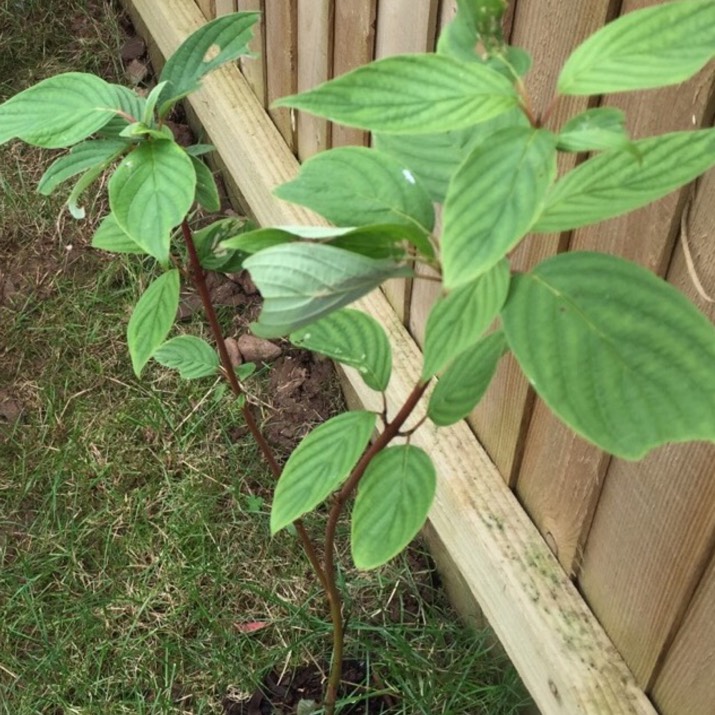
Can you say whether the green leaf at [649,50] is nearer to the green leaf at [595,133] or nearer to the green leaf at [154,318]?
the green leaf at [595,133]

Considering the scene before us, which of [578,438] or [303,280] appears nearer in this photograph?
[303,280]

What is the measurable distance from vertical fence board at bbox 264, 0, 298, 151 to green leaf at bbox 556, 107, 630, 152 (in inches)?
53.4

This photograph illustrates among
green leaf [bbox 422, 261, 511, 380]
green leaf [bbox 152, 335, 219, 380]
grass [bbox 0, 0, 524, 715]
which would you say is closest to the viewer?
green leaf [bbox 422, 261, 511, 380]

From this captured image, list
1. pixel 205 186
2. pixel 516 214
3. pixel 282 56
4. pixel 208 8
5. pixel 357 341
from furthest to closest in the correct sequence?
pixel 208 8
pixel 282 56
pixel 205 186
pixel 357 341
pixel 516 214

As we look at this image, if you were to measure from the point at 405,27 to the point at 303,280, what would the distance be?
3.14 feet

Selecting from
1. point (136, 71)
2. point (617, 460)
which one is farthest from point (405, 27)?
point (136, 71)

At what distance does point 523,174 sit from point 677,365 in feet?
0.52

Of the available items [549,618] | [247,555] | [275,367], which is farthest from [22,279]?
[549,618]

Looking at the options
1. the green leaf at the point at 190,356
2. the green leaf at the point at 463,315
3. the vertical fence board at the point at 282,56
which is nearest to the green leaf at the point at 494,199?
the green leaf at the point at 463,315

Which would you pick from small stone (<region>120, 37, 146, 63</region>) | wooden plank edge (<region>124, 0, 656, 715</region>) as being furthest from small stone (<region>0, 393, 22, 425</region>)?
small stone (<region>120, 37, 146, 63</region>)

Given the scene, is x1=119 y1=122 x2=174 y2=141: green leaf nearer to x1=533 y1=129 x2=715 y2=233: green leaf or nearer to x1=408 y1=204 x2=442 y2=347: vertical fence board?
x1=533 y1=129 x2=715 y2=233: green leaf

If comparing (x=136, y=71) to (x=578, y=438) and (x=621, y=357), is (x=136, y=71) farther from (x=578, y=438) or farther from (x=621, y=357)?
(x=621, y=357)

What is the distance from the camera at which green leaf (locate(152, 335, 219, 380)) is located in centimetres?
127

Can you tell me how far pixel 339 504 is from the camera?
1.06m
